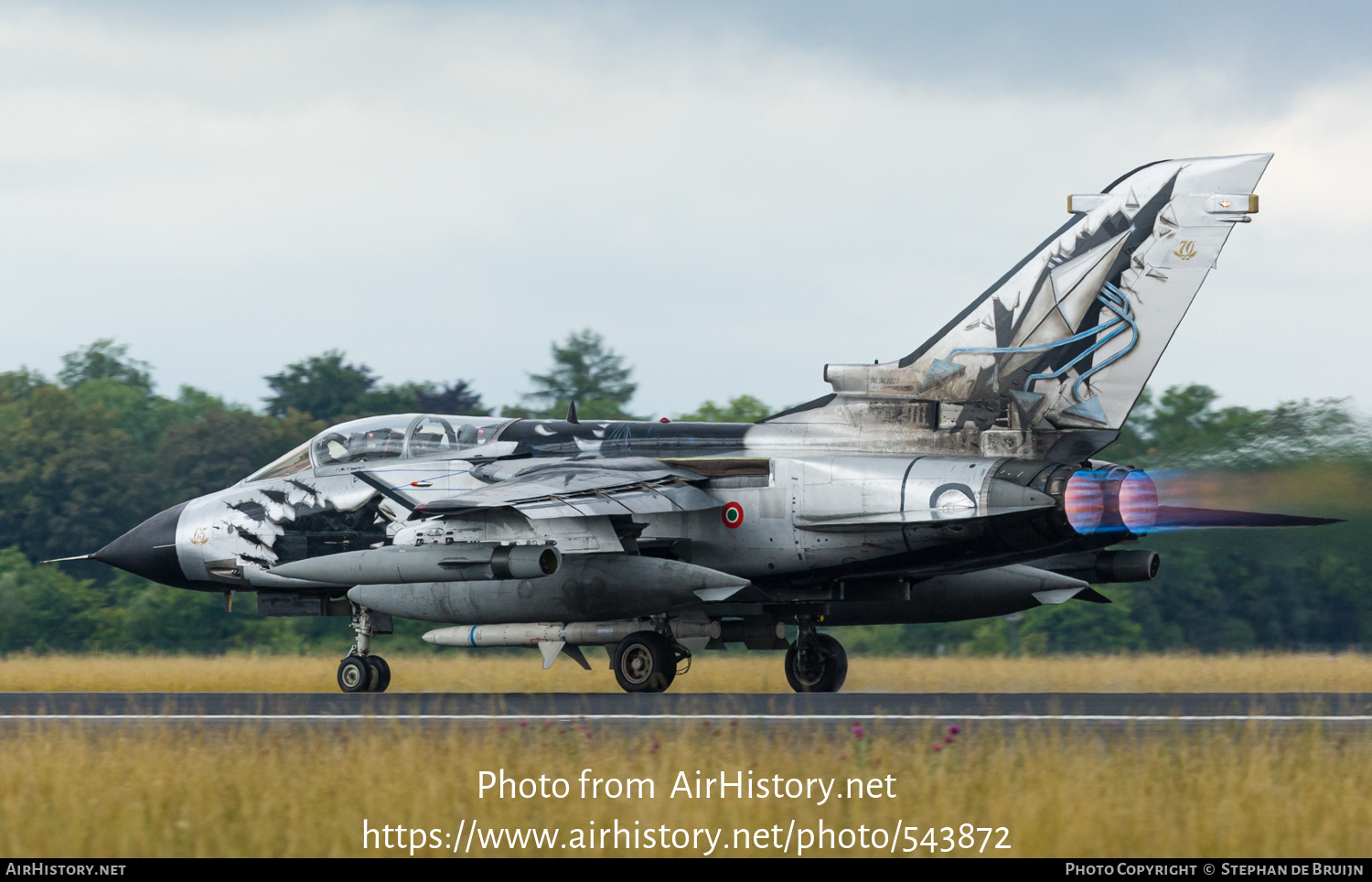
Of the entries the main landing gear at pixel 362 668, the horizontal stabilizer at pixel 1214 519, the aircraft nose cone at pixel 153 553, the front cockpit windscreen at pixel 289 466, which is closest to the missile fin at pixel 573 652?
the main landing gear at pixel 362 668

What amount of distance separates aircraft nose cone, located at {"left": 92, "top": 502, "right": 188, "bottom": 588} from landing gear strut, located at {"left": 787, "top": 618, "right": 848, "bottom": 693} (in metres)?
7.74

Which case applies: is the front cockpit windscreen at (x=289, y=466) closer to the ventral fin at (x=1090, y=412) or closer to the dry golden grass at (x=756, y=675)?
the dry golden grass at (x=756, y=675)

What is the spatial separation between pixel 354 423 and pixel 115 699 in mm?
4234

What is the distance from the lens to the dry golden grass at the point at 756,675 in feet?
64.6

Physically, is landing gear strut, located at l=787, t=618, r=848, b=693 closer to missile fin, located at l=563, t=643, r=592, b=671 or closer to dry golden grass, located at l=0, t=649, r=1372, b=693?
dry golden grass, located at l=0, t=649, r=1372, b=693

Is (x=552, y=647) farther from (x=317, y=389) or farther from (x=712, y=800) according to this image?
(x=317, y=389)

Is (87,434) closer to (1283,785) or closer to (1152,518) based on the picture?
(1152,518)

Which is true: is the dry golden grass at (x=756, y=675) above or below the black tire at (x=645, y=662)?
below

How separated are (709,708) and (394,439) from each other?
6.37m

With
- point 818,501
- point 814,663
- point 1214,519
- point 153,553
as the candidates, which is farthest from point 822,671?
point 153,553

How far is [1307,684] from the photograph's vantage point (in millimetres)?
19422

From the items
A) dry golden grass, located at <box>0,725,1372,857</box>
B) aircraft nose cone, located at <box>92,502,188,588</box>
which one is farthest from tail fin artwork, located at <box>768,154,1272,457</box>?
aircraft nose cone, located at <box>92,502,188,588</box>

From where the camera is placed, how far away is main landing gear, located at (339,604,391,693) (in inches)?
717

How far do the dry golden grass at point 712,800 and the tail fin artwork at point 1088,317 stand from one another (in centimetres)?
499
